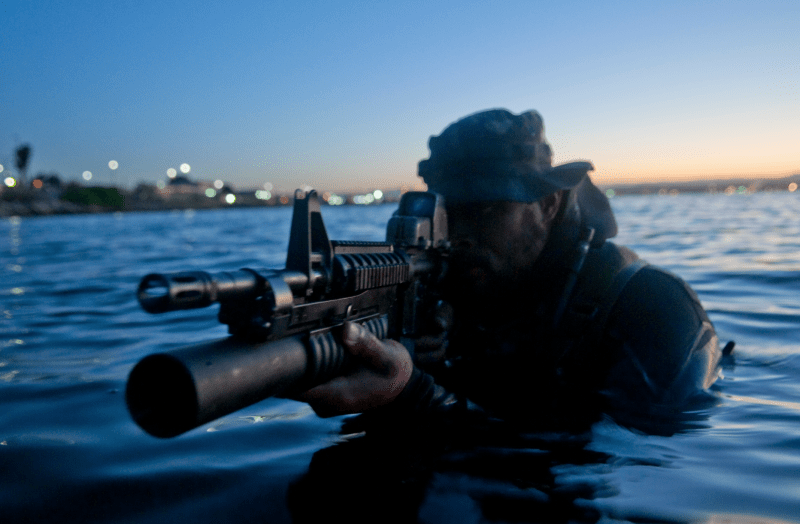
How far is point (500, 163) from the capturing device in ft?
10.5

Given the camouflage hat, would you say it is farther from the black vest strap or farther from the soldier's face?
the black vest strap

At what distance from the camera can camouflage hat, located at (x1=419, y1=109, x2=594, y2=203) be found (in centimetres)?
314

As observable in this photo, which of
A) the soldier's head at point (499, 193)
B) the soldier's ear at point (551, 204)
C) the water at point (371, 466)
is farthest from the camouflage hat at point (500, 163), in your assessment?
the water at point (371, 466)

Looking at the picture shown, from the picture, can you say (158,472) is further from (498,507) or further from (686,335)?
(686,335)

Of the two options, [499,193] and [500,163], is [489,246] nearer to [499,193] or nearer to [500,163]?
[499,193]

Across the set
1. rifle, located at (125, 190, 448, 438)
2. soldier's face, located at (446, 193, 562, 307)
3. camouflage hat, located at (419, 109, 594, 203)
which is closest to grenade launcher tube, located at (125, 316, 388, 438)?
rifle, located at (125, 190, 448, 438)

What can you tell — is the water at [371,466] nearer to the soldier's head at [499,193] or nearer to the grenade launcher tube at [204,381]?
the grenade launcher tube at [204,381]

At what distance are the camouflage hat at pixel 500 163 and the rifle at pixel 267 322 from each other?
98 cm

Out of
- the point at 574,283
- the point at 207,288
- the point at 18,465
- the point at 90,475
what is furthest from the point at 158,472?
the point at 574,283

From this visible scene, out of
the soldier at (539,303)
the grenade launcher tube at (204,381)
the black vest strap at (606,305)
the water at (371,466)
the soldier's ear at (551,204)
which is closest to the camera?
the grenade launcher tube at (204,381)

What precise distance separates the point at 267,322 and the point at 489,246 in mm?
1902

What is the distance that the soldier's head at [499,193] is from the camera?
123 inches

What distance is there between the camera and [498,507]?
6.76ft

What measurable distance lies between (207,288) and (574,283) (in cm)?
227
